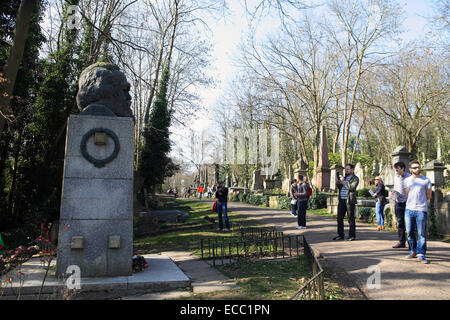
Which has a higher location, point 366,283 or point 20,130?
point 20,130

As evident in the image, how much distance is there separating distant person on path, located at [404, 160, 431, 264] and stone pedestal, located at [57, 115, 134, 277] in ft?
16.7

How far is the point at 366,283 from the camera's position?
197 inches

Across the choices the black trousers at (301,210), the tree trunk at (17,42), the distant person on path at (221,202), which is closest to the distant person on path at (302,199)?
the black trousers at (301,210)

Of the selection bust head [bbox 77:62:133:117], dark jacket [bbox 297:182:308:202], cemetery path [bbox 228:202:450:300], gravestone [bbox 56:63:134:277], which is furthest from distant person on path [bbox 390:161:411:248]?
bust head [bbox 77:62:133:117]

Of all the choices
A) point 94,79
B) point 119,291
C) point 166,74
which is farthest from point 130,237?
point 166,74

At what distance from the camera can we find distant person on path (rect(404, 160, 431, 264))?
6168 mm

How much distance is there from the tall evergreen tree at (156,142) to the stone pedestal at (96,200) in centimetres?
1896

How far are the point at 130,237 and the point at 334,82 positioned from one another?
2606cm

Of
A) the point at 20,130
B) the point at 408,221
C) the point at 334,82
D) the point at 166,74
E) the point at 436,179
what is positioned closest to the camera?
the point at 408,221

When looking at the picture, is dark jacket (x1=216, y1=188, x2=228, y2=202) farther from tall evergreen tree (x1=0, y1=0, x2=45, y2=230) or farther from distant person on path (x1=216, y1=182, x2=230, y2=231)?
tall evergreen tree (x1=0, y1=0, x2=45, y2=230)

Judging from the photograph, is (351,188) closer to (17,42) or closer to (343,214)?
(343,214)

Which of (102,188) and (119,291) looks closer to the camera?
(119,291)

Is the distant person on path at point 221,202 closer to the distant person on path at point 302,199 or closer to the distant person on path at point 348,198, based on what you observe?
the distant person on path at point 302,199
